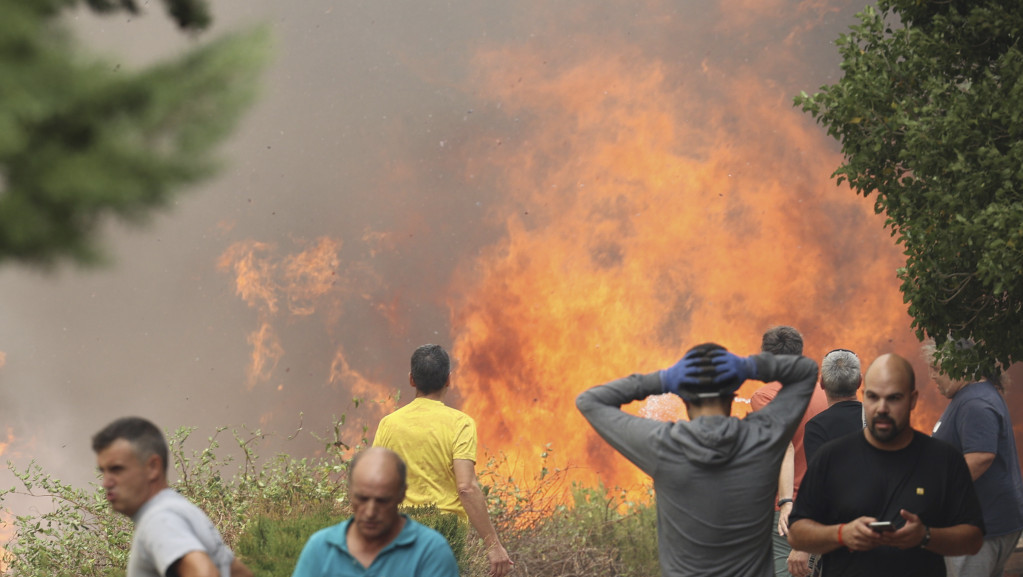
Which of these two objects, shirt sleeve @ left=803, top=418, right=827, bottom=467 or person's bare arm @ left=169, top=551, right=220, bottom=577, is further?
shirt sleeve @ left=803, top=418, right=827, bottom=467

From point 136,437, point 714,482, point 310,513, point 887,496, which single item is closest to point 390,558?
point 136,437

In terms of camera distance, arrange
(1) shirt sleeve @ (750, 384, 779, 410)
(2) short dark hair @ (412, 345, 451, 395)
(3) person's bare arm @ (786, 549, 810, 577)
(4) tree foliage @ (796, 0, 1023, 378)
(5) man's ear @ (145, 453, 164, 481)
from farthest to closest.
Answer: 1. (4) tree foliage @ (796, 0, 1023, 378)
2. (1) shirt sleeve @ (750, 384, 779, 410)
3. (2) short dark hair @ (412, 345, 451, 395)
4. (3) person's bare arm @ (786, 549, 810, 577)
5. (5) man's ear @ (145, 453, 164, 481)

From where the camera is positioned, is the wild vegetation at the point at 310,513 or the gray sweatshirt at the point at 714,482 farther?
the wild vegetation at the point at 310,513

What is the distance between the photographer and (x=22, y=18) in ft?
6.36

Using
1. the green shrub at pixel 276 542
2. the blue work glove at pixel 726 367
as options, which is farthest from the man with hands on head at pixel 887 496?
the green shrub at pixel 276 542

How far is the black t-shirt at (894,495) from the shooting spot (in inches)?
129

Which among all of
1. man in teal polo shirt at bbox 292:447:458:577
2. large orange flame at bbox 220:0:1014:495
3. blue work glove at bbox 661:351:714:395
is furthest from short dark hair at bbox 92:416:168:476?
large orange flame at bbox 220:0:1014:495

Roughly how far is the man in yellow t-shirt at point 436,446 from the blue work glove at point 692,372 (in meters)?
1.88

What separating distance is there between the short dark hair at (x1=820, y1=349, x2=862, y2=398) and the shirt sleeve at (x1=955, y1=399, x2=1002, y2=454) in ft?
1.65

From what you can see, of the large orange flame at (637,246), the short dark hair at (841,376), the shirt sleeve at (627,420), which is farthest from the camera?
the large orange flame at (637,246)

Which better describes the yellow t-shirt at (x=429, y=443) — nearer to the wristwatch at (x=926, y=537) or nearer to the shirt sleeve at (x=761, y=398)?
the shirt sleeve at (x=761, y=398)

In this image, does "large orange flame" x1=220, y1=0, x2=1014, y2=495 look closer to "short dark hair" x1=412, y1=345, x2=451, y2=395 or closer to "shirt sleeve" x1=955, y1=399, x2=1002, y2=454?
"short dark hair" x1=412, y1=345, x2=451, y2=395

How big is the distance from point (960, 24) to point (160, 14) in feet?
32.1

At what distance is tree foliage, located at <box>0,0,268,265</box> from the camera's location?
1954 millimetres
